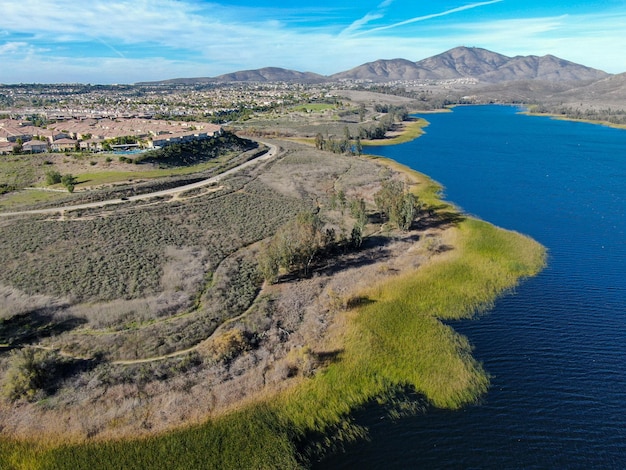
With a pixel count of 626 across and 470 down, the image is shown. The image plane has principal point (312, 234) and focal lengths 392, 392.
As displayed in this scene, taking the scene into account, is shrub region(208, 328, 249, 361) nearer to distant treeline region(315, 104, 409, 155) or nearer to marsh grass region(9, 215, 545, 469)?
marsh grass region(9, 215, 545, 469)

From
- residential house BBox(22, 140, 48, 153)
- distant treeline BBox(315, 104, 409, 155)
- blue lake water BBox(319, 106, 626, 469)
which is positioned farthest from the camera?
distant treeline BBox(315, 104, 409, 155)

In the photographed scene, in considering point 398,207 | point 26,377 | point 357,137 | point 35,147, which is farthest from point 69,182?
point 357,137

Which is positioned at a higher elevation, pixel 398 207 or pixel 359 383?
pixel 398 207

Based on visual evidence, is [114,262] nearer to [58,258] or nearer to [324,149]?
[58,258]

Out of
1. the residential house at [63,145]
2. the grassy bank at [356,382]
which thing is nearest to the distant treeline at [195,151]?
the residential house at [63,145]

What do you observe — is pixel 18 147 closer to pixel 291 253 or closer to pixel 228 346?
pixel 291 253

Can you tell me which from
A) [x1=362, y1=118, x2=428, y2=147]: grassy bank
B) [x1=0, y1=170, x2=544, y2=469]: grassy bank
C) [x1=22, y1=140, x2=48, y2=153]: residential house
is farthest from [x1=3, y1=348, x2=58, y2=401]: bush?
[x1=362, y1=118, x2=428, y2=147]: grassy bank
